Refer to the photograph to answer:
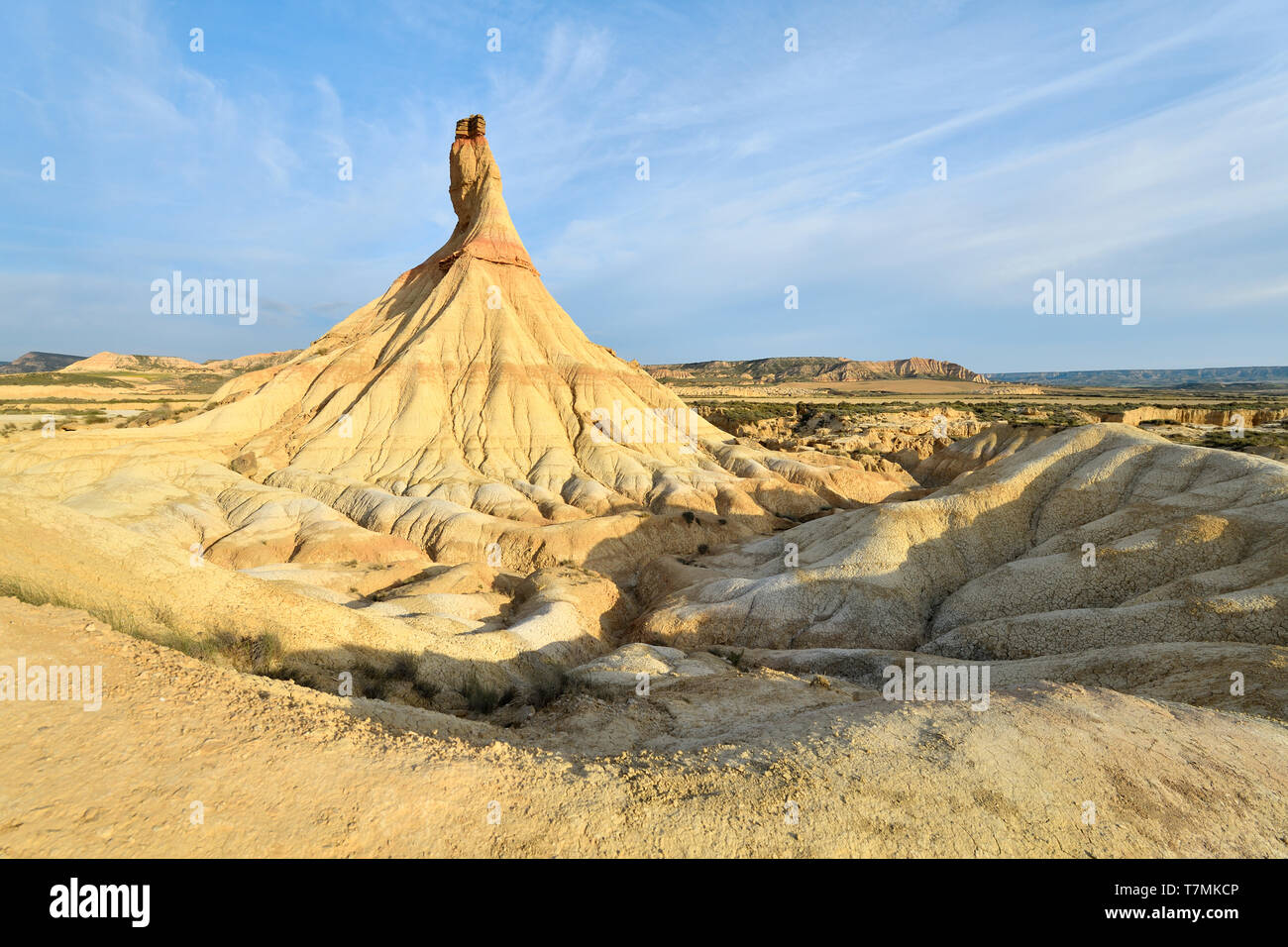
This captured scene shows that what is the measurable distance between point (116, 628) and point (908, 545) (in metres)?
24.4

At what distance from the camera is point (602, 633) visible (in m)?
23.3

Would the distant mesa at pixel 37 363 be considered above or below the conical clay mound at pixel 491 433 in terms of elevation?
above

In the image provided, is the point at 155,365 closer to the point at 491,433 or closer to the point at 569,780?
the point at 491,433

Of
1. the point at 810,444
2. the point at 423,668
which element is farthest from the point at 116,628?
the point at 810,444

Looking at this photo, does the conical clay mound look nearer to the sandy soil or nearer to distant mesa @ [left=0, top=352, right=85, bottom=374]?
the sandy soil

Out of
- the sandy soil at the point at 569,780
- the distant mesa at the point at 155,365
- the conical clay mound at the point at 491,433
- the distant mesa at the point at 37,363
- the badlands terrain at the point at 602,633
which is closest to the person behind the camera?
the sandy soil at the point at 569,780

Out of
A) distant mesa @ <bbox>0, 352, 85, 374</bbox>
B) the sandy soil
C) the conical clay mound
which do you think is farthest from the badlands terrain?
distant mesa @ <bbox>0, 352, 85, 374</bbox>

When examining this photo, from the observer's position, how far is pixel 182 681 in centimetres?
718

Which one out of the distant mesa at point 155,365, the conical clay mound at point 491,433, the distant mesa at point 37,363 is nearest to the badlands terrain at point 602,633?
the conical clay mound at point 491,433

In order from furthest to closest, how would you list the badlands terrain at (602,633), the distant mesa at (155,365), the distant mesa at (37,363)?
the distant mesa at (37,363) → the distant mesa at (155,365) → the badlands terrain at (602,633)

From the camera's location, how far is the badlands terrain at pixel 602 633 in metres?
5.73

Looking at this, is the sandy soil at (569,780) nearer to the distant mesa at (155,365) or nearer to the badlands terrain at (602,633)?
the badlands terrain at (602,633)

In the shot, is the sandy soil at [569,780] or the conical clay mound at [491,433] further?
the conical clay mound at [491,433]
